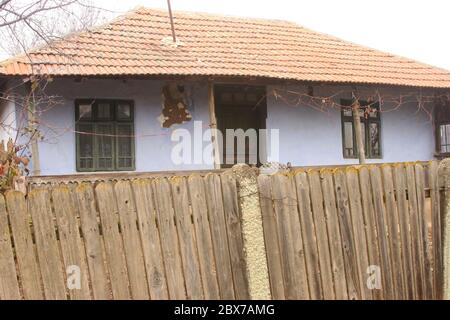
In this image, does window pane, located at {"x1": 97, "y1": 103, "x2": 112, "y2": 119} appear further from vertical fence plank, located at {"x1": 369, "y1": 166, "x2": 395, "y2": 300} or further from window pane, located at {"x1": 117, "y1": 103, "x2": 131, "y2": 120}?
vertical fence plank, located at {"x1": 369, "y1": 166, "x2": 395, "y2": 300}

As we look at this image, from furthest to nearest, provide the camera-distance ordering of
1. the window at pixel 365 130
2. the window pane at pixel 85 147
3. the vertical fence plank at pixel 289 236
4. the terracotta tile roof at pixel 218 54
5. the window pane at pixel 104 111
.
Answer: the window at pixel 365 130
the window pane at pixel 104 111
the window pane at pixel 85 147
the terracotta tile roof at pixel 218 54
the vertical fence plank at pixel 289 236

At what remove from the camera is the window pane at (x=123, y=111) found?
35.3 ft

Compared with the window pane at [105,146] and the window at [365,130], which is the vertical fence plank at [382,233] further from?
the window at [365,130]

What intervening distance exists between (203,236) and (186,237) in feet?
0.43

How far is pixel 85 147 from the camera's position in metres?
10.4

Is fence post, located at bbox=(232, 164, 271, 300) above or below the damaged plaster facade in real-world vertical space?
below

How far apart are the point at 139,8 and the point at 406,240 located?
36.6ft

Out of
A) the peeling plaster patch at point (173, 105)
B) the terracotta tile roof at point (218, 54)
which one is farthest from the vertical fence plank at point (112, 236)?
the peeling plaster patch at point (173, 105)

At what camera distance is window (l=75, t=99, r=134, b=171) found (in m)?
10.4

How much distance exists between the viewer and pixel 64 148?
10195mm

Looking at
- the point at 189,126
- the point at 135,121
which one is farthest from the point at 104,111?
the point at 189,126

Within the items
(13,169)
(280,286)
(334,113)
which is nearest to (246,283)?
(280,286)

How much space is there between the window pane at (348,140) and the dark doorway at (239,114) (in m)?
2.39

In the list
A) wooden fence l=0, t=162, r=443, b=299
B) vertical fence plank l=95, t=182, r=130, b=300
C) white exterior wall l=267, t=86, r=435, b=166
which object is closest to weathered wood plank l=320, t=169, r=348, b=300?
wooden fence l=0, t=162, r=443, b=299
